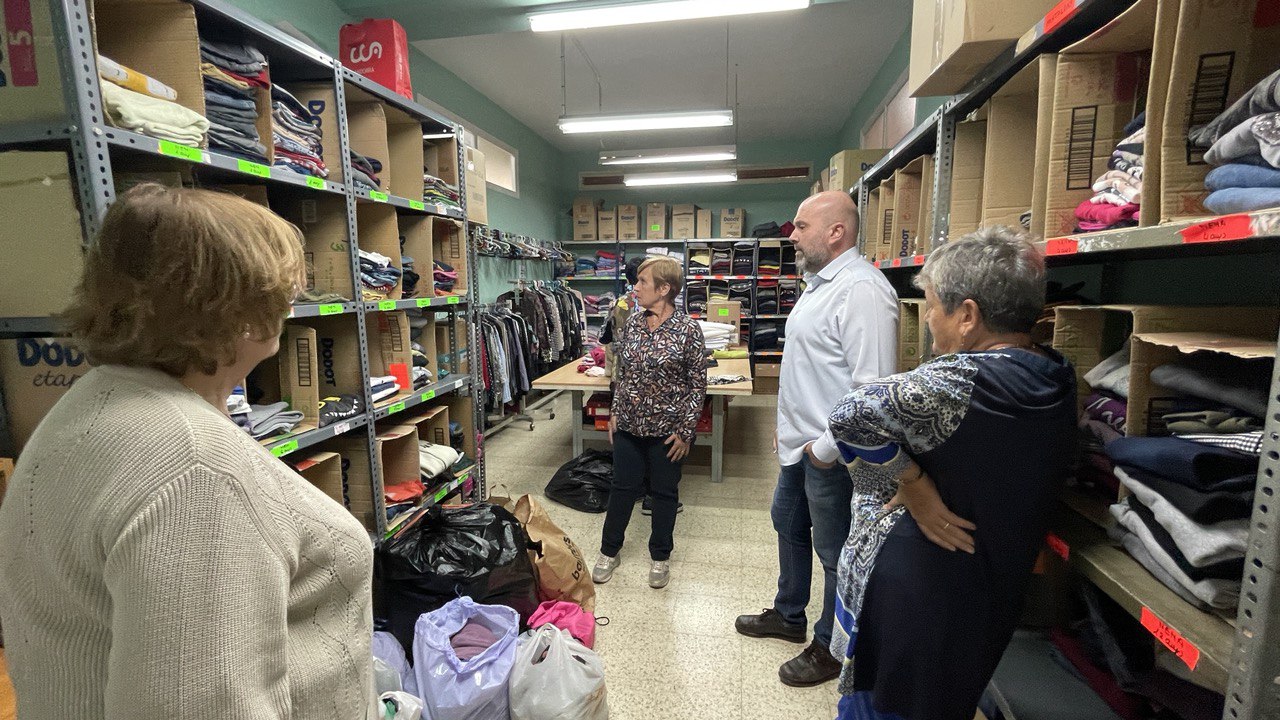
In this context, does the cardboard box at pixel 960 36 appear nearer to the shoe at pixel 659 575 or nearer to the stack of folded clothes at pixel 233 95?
the stack of folded clothes at pixel 233 95

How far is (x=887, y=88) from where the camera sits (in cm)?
511

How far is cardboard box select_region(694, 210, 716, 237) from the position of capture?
26.8 feet

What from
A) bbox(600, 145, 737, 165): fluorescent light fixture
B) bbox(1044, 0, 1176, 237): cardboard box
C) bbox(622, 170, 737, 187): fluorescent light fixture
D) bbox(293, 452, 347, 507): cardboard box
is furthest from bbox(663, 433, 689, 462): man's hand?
bbox(622, 170, 737, 187): fluorescent light fixture

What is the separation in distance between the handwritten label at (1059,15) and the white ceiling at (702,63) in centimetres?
352

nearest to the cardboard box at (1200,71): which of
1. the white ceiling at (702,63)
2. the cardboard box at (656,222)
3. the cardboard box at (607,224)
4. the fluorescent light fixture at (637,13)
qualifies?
the fluorescent light fixture at (637,13)

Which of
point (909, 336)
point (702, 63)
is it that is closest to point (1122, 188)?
point (909, 336)

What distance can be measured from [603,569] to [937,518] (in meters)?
1.92

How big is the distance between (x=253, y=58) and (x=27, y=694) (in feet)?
5.82

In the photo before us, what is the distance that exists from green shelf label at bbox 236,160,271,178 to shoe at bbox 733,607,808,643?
2471 mm

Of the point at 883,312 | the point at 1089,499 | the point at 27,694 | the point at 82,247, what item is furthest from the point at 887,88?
the point at 27,694

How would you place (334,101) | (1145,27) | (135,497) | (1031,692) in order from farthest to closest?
(334,101) < (1031,692) < (1145,27) < (135,497)

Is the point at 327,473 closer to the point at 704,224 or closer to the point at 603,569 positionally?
the point at 603,569

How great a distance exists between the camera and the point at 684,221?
323 inches

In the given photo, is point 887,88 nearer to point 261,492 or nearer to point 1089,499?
point 1089,499
